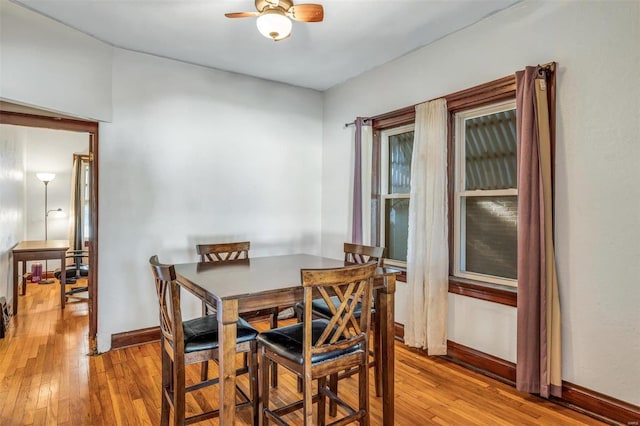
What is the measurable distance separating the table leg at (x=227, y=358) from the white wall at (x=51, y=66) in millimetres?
2322

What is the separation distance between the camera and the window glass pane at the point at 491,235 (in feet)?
9.12

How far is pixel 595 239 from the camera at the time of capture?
2199 millimetres

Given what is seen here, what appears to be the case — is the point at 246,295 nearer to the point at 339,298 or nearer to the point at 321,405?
the point at 339,298

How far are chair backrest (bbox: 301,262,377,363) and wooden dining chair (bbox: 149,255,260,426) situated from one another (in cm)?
42

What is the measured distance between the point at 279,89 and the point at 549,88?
9.13 ft

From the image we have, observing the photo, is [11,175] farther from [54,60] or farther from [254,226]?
[254,226]

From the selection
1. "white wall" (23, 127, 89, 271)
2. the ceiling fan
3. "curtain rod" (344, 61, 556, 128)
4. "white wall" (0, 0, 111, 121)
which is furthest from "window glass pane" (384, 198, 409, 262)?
"white wall" (23, 127, 89, 271)

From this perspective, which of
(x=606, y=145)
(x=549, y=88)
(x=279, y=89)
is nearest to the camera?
(x=606, y=145)

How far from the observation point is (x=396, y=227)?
12.6ft

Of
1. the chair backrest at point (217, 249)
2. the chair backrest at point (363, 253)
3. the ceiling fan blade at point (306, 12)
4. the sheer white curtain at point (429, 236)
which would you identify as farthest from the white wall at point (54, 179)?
the sheer white curtain at point (429, 236)

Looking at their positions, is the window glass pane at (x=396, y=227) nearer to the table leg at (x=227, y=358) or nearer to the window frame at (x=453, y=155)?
the window frame at (x=453, y=155)

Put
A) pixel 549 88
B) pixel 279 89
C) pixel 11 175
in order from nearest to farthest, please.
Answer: pixel 549 88 → pixel 279 89 → pixel 11 175

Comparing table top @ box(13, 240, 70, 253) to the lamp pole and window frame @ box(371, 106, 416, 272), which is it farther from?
window frame @ box(371, 106, 416, 272)

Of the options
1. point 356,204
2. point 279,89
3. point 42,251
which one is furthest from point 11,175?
point 356,204
